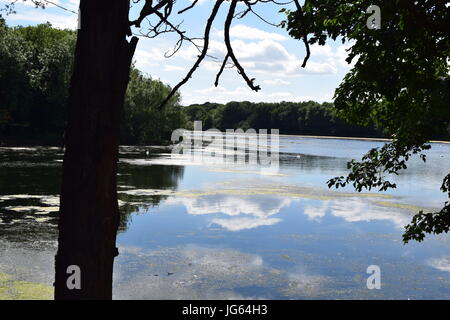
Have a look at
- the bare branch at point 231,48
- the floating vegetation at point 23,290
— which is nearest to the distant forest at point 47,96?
the floating vegetation at point 23,290

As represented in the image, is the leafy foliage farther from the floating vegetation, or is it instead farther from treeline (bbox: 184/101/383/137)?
treeline (bbox: 184/101/383/137)

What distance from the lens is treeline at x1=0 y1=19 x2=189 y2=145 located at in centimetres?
4344

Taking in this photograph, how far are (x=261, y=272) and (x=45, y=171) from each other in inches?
738

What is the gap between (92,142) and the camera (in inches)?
117

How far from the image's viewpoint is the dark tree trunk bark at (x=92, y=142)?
2986 millimetres

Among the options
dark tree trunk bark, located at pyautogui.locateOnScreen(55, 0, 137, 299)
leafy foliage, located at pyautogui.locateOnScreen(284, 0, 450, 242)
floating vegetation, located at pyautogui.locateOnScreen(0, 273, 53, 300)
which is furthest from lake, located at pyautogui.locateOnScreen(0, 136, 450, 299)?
dark tree trunk bark, located at pyautogui.locateOnScreen(55, 0, 137, 299)

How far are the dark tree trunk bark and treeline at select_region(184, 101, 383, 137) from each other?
12314 centimetres

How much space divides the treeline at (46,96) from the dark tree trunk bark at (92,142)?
36.8 m

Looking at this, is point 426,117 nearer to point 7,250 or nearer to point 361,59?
point 361,59

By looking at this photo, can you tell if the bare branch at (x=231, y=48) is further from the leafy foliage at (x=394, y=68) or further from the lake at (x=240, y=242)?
the lake at (x=240, y=242)

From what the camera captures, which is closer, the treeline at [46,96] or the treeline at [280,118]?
the treeline at [46,96]

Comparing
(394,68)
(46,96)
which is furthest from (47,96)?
(394,68)

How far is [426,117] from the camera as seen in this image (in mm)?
7059
